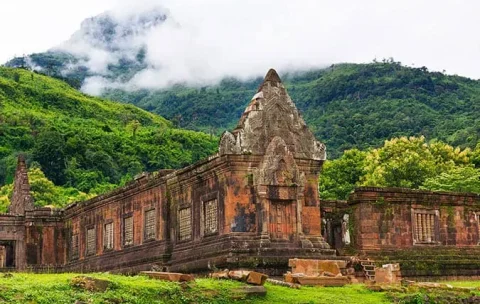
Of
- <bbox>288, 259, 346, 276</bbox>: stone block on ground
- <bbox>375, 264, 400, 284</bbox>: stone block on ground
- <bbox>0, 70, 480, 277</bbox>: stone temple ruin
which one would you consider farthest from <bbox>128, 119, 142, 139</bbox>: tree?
<bbox>288, 259, 346, 276</bbox>: stone block on ground

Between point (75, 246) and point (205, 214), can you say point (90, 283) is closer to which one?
point (205, 214)

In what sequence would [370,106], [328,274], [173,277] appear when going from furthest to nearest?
[370,106] < [328,274] < [173,277]

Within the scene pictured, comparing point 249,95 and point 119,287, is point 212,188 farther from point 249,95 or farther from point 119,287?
point 249,95

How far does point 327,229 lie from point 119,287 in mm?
14853

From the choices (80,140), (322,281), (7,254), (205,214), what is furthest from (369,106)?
(322,281)

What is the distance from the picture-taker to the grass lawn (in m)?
16.1

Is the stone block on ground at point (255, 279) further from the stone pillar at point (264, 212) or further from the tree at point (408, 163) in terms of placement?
the tree at point (408, 163)

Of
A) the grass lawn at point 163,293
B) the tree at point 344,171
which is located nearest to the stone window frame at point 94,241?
the grass lawn at point 163,293

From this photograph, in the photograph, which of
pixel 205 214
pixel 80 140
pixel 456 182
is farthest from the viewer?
pixel 80 140

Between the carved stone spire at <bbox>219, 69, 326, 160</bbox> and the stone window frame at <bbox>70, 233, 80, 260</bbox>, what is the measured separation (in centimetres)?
1422

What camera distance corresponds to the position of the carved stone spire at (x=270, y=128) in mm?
26266

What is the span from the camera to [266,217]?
2586 centimetres

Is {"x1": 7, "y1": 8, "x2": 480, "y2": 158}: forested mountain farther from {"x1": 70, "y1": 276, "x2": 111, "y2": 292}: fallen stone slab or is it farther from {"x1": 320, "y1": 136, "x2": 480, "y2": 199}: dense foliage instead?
{"x1": 70, "y1": 276, "x2": 111, "y2": 292}: fallen stone slab

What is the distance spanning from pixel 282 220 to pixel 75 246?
15322mm
